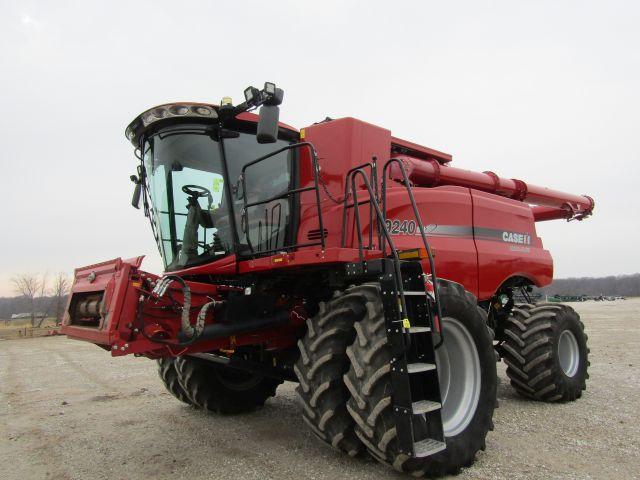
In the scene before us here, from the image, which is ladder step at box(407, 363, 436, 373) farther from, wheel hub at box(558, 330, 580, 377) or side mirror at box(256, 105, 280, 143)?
wheel hub at box(558, 330, 580, 377)

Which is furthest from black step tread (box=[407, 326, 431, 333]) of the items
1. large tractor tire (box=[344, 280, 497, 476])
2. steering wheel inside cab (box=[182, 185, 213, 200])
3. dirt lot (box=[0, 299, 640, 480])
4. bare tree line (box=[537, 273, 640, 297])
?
bare tree line (box=[537, 273, 640, 297])

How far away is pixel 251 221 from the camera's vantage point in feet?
14.9

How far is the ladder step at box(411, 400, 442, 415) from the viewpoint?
3.19m

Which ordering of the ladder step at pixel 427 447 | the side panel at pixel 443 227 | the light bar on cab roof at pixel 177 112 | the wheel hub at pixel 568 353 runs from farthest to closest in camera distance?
the wheel hub at pixel 568 353
the side panel at pixel 443 227
the light bar on cab roof at pixel 177 112
the ladder step at pixel 427 447

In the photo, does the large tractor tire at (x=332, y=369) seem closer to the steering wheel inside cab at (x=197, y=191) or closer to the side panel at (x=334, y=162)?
the side panel at (x=334, y=162)

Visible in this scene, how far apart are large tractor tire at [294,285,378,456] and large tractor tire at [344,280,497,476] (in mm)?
156

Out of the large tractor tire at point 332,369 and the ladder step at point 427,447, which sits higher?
the large tractor tire at point 332,369

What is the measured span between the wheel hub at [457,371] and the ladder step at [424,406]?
661mm

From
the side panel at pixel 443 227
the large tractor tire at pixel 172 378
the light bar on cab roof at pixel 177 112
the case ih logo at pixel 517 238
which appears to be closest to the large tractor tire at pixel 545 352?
the case ih logo at pixel 517 238

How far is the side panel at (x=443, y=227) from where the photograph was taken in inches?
188

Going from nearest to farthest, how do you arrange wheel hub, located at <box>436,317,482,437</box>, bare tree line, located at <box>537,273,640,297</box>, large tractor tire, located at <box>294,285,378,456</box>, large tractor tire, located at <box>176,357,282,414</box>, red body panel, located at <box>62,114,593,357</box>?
large tractor tire, located at <box>294,285,378,456</box>, red body panel, located at <box>62,114,593,357</box>, wheel hub, located at <box>436,317,482,437</box>, large tractor tire, located at <box>176,357,282,414</box>, bare tree line, located at <box>537,273,640,297</box>

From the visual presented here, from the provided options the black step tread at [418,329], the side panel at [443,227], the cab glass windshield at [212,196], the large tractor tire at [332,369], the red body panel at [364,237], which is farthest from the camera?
the side panel at [443,227]

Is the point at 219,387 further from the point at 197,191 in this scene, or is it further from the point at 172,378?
the point at 197,191

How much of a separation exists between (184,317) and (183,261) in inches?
40.6
